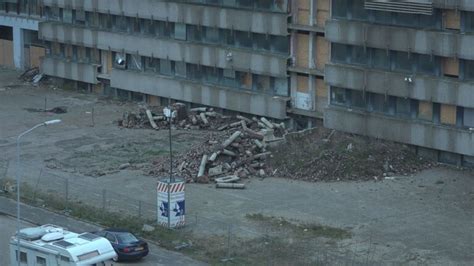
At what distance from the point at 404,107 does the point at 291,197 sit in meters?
10.3

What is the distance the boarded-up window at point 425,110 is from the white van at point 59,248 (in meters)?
23.4

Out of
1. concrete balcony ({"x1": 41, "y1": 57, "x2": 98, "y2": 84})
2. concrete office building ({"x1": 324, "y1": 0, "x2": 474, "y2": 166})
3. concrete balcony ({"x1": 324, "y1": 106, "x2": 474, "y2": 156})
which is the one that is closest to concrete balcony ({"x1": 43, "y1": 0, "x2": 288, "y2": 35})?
concrete balcony ({"x1": 41, "y1": 57, "x2": 98, "y2": 84})

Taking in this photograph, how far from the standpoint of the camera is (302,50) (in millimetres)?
65188

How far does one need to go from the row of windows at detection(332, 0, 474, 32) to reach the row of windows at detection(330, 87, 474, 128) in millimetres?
3818

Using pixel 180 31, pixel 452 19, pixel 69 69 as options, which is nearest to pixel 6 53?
pixel 69 69

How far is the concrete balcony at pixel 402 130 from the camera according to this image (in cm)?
5712

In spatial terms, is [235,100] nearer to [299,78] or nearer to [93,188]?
[299,78]

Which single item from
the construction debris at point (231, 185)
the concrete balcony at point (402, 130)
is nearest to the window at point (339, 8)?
the concrete balcony at point (402, 130)

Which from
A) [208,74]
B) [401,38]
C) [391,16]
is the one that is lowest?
[208,74]

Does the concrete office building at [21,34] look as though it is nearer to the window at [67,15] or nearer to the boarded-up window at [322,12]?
the window at [67,15]

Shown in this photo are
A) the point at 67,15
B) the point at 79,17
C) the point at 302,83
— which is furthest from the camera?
the point at 67,15

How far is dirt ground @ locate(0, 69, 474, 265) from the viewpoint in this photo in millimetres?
45438

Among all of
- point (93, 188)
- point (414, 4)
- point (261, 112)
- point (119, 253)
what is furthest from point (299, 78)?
point (119, 253)

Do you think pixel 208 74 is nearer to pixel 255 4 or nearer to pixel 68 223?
pixel 255 4
